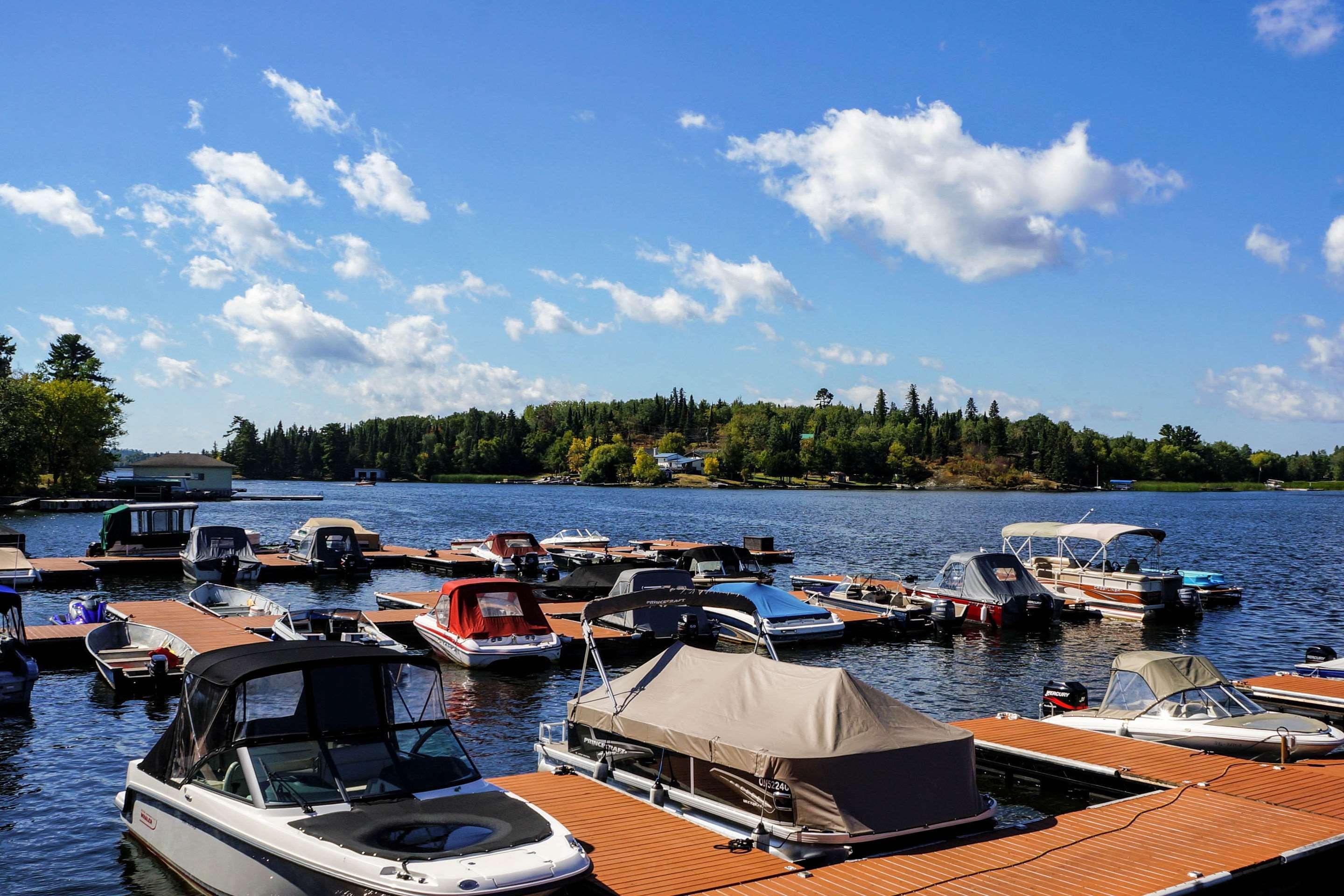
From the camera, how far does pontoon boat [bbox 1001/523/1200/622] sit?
3966cm

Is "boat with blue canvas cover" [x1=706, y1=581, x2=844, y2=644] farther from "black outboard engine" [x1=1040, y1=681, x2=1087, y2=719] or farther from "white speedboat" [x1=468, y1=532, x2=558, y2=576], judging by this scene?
"white speedboat" [x1=468, y1=532, x2=558, y2=576]

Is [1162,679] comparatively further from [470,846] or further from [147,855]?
[147,855]

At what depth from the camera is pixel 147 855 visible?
1391 cm

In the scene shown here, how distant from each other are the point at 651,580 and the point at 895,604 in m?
10.0

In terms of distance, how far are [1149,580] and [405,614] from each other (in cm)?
2855

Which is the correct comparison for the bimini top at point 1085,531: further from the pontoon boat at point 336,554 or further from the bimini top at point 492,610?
the pontoon boat at point 336,554

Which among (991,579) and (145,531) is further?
(145,531)

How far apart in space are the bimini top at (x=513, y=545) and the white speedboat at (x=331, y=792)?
40.1 meters

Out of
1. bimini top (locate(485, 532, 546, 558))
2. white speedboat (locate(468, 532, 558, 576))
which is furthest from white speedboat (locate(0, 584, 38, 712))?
bimini top (locate(485, 532, 546, 558))

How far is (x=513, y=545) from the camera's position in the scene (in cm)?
5372

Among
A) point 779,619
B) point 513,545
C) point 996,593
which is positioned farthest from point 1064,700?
point 513,545

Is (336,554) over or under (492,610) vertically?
under

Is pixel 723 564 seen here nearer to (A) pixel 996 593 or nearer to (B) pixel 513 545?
(A) pixel 996 593

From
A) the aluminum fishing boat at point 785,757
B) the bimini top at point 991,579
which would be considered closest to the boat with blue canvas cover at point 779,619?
the bimini top at point 991,579
